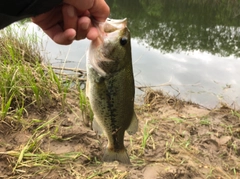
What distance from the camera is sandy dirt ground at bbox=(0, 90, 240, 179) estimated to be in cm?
301

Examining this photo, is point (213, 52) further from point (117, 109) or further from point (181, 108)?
point (117, 109)

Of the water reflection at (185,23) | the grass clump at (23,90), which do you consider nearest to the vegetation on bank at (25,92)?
the grass clump at (23,90)

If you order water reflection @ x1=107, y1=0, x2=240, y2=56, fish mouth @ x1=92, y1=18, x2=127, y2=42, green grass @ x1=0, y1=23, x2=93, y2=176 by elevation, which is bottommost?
water reflection @ x1=107, y1=0, x2=240, y2=56

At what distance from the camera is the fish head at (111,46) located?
204 cm

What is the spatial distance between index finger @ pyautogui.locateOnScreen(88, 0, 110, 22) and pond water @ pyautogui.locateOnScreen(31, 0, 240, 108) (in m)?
3.48

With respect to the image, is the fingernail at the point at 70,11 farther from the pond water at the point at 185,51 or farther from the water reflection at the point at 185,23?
the water reflection at the point at 185,23

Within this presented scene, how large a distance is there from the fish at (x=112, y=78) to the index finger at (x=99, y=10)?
42mm

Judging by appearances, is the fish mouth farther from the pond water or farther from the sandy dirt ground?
the pond water

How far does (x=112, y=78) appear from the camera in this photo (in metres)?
2.15

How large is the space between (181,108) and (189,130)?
3.07 ft

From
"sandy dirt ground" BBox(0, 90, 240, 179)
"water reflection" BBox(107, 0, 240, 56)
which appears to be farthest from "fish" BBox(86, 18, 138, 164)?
"water reflection" BBox(107, 0, 240, 56)

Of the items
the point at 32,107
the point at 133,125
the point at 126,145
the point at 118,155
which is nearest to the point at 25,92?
the point at 32,107

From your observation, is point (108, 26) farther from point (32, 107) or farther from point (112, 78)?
point (32, 107)

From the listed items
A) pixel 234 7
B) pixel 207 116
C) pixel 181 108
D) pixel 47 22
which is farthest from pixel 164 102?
pixel 234 7
